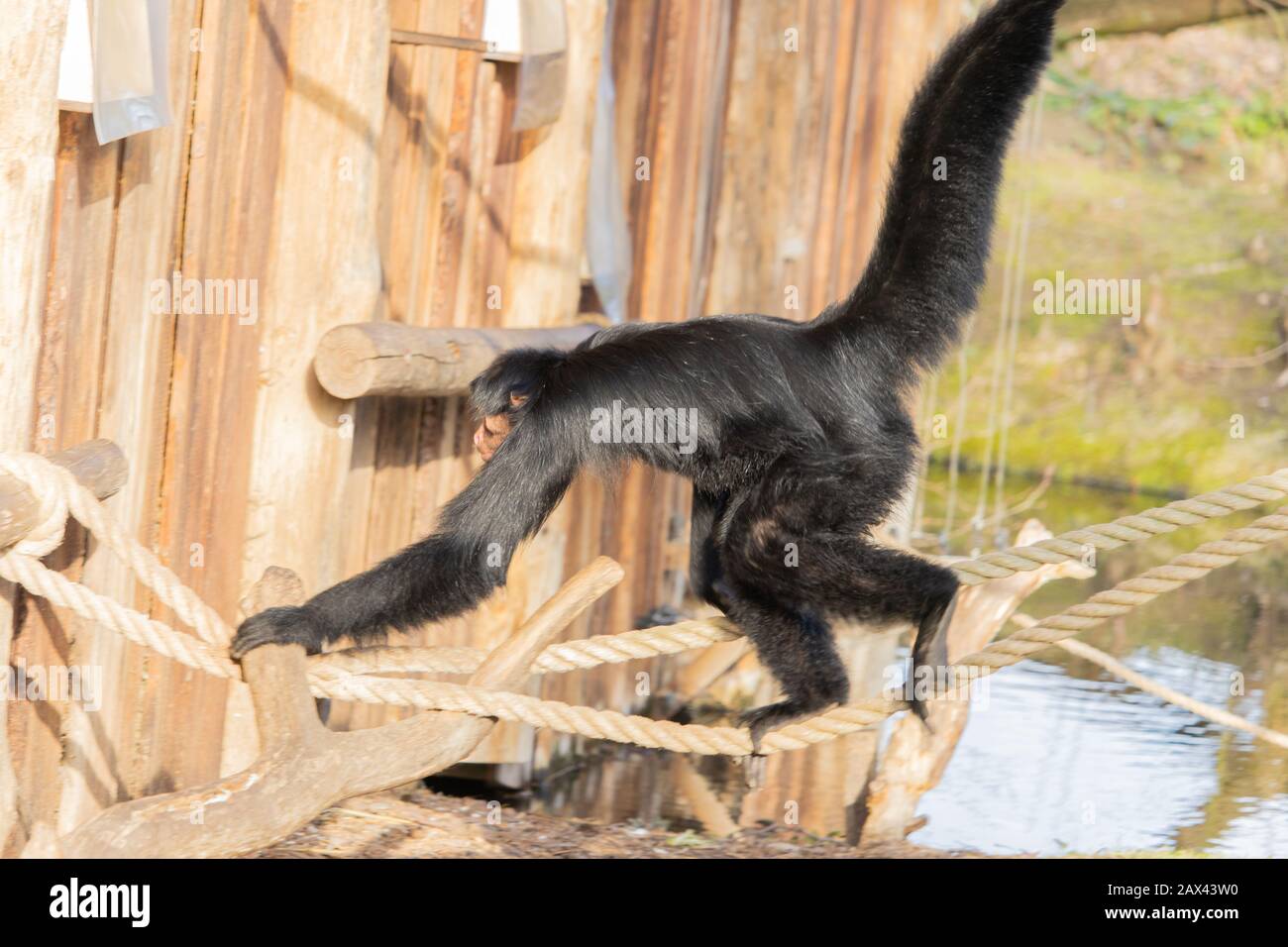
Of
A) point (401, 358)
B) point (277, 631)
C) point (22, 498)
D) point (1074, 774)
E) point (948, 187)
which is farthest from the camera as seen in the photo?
point (1074, 774)

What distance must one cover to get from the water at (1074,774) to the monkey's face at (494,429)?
2904mm

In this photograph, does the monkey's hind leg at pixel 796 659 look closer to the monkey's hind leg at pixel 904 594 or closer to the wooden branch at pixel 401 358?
the monkey's hind leg at pixel 904 594

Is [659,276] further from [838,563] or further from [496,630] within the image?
[838,563]

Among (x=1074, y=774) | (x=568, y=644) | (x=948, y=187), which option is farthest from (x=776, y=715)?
(x=1074, y=774)

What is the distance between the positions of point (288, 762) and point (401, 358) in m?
1.98

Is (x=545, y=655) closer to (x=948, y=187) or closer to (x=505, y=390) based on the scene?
(x=505, y=390)

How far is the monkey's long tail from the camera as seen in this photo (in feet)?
12.3

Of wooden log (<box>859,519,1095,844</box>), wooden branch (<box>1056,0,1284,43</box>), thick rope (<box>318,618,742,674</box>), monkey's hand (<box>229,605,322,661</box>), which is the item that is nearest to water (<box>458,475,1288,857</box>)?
wooden log (<box>859,519,1095,844</box>)

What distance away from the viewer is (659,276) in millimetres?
7648

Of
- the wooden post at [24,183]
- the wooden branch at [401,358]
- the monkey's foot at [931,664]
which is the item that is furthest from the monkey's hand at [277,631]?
the monkey's foot at [931,664]

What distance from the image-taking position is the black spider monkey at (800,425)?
376cm

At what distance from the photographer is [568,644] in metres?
3.78

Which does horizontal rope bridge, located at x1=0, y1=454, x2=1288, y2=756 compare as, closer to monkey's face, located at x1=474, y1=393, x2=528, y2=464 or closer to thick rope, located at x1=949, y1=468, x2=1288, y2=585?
thick rope, located at x1=949, y1=468, x2=1288, y2=585

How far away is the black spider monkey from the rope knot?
692mm
